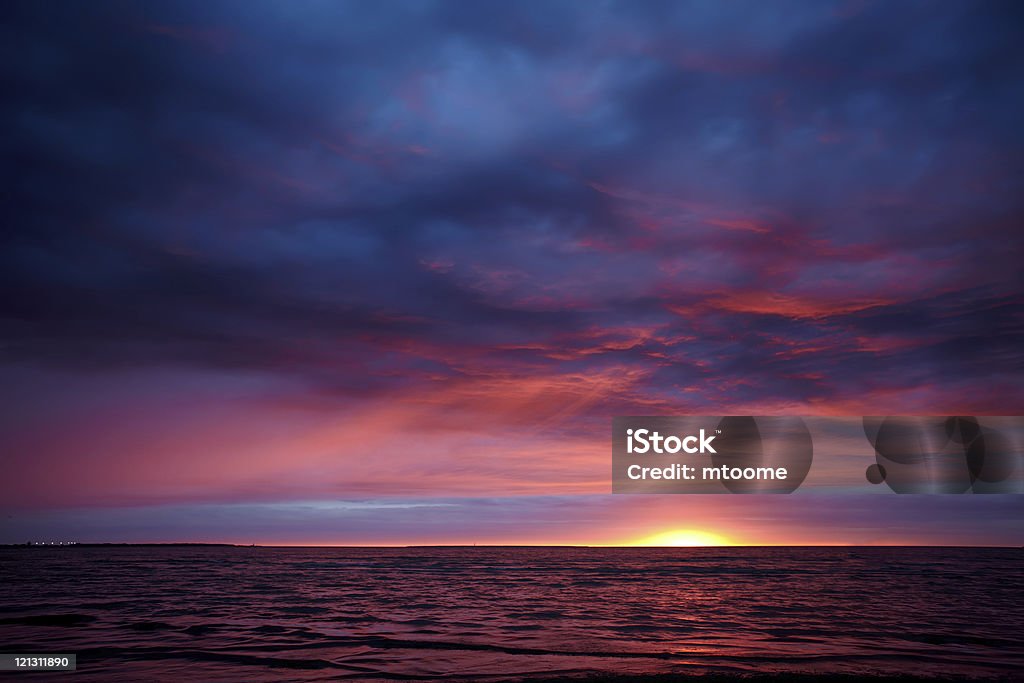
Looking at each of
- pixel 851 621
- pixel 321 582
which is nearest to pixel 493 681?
pixel 851 621

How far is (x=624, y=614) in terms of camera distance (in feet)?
90.7

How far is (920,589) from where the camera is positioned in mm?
41844

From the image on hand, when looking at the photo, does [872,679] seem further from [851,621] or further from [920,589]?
[920,589]

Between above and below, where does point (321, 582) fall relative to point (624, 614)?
below

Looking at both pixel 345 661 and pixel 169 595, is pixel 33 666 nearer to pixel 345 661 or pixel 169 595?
pixel 345 661

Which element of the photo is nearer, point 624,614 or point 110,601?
point 624,614

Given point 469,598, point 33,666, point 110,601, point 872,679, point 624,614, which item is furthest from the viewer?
point 469,598

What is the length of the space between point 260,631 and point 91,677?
26.7ft

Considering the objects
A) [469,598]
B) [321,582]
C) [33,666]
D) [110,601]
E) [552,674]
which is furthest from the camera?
[321,582]

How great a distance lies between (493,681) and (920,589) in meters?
41.1

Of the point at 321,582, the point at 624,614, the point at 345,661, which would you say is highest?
the point at 345,661

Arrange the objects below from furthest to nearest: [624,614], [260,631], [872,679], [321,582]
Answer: [321,582]
[624,614]
[260,631]
[872,679]

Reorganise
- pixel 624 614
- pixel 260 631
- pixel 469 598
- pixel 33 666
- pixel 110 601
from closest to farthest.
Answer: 1. pixel 33 666
2. pixel 260 631
3. pixel 624 614
4. pixel 110 601
5. pixel 469 598

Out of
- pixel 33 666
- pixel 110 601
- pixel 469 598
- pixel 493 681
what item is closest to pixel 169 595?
pixel 110 601
